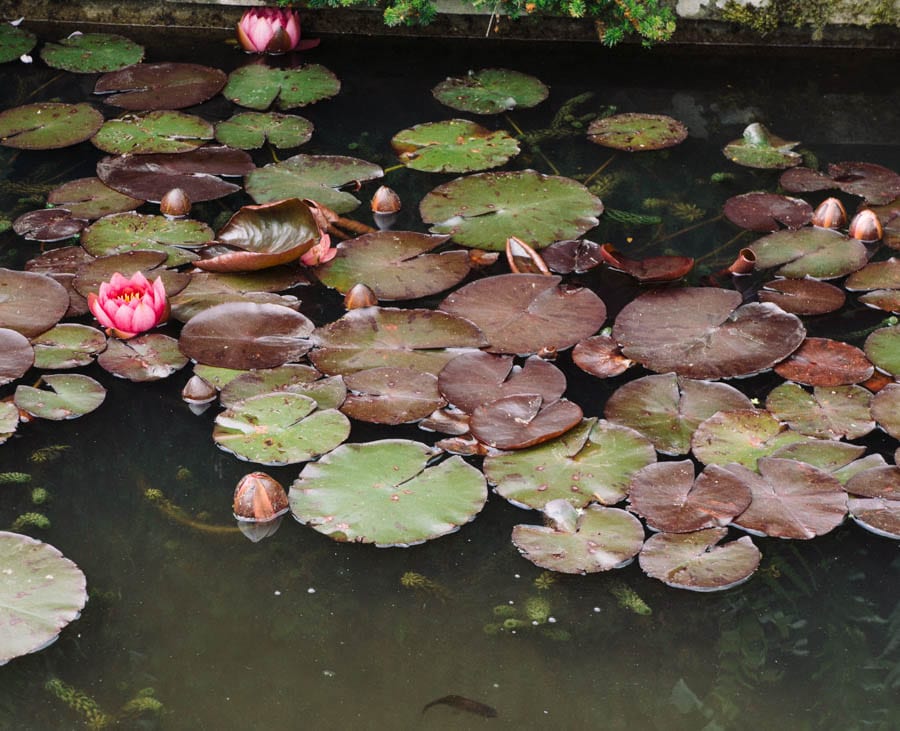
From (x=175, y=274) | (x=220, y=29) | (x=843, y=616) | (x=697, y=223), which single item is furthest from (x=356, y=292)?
(x=220, y=29)

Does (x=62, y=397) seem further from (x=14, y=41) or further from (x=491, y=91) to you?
(x=14, y=41)

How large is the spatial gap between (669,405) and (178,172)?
2080mm

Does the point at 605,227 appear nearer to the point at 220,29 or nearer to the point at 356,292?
the point at 356,292

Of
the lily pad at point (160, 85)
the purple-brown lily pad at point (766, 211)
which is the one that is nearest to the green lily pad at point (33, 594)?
the lily pad at point (160, 85)

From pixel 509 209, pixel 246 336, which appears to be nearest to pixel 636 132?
pixel 509 209

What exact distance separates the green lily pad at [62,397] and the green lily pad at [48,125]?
143 cm

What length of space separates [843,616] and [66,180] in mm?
3065

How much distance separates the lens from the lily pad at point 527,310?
3.04 m

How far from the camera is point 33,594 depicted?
2285 mm

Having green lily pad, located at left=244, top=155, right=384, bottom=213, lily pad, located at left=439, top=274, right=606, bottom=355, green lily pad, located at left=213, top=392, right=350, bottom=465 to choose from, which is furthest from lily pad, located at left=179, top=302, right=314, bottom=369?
green lily pad, located at left=244, top=155, right=384, bottom=213

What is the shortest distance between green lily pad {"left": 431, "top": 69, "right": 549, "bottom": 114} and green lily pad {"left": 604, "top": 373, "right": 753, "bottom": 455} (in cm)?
181

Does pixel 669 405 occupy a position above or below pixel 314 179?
below

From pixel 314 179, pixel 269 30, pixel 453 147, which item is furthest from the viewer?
pixel 269 30

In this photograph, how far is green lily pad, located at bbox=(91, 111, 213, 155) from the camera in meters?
3.93
